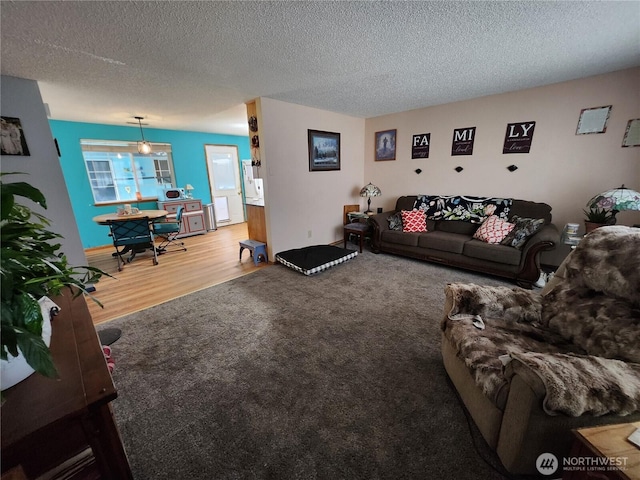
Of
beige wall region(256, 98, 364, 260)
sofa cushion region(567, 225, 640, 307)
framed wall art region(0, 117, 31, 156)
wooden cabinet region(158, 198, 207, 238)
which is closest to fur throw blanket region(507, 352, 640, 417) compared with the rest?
sofa cushion region(567, 225, 640, 307)

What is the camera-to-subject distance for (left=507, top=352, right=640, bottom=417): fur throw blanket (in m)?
0.89

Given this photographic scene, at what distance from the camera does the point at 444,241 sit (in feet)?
11.1

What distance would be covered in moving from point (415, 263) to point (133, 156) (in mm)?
5922

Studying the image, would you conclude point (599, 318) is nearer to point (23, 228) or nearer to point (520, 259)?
point (520, 259)

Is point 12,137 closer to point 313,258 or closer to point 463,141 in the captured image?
point 313,258

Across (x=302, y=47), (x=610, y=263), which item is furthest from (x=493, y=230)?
(x=302, y=47)

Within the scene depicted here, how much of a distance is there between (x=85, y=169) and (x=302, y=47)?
497cm

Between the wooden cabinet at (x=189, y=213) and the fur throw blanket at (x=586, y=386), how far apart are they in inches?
233

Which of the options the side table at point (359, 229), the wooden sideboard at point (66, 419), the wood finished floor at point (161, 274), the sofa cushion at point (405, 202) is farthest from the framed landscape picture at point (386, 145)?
the wooden sideboard at point (66, 419)

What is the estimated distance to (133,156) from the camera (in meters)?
5.21

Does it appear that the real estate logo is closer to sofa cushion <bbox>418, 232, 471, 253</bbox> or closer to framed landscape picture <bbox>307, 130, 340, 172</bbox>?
sofa cushion <bbox>418, 232, 471, 253</bbox>

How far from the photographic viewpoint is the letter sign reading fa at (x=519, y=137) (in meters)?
3.24

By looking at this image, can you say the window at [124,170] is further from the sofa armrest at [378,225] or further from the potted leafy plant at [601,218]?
the potted leafy plant at [601,218]

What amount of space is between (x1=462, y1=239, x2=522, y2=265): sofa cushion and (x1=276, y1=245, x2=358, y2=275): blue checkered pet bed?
1.53 meters
